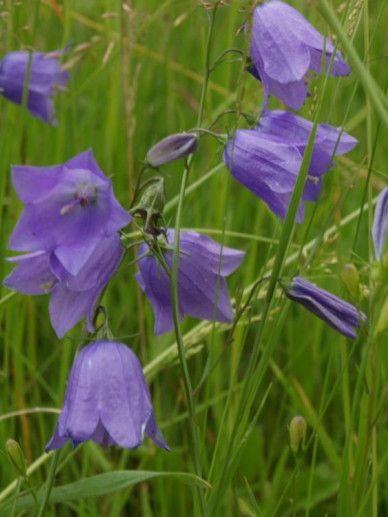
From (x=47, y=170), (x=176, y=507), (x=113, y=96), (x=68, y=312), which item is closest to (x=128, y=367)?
(x=68, y=312)

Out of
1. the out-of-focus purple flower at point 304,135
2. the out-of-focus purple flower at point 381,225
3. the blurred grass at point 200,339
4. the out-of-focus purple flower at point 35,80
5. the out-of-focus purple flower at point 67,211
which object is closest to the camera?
the out-of-focus purple flower at point 381,225

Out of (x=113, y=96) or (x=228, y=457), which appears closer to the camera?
(x=228, y=457)

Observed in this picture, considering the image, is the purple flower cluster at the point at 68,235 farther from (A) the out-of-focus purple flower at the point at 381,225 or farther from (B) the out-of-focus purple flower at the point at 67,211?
(A) the out-of-focus purple flower at the point at 381,225

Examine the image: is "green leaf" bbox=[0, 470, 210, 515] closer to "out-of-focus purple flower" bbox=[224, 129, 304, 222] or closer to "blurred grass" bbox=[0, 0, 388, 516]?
"blurred grass" bbox=[0, 0, 388, 516]

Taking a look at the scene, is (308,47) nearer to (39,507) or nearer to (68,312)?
(68,312)

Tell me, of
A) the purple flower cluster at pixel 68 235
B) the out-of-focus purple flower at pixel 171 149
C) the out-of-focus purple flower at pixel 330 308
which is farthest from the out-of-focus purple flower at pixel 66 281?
the out-of-focus purple flower at pixel 330 308

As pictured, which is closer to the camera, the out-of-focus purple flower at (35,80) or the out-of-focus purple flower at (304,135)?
the out-of-focus purple flower at (304,135)

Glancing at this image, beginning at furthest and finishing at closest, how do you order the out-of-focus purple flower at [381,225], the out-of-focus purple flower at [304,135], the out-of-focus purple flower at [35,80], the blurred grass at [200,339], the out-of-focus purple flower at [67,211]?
the out-of-focus purple flower at [35,80] < the blurred grass at [200,339] < the out-of-focus purple flower at [304,135] < the out-of-focus purple flower at [67,211] < the out-of-focus purple flower at [381,225]
